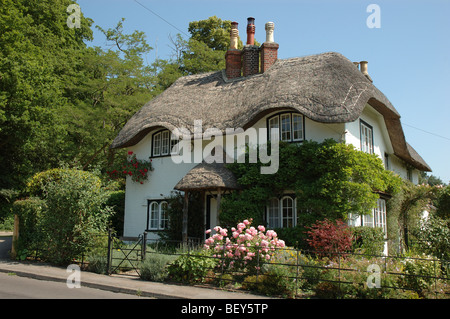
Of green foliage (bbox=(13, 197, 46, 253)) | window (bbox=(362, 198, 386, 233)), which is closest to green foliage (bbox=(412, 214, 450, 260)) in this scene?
window (bbox=(362, 198, 386, 233))

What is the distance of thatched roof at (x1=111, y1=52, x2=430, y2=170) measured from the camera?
46.2 feet

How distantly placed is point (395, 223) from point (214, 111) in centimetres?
918

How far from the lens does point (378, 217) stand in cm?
1650

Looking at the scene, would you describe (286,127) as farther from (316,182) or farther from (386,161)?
(386,161)

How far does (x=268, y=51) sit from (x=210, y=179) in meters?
7.35

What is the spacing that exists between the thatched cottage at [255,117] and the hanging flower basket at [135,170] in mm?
367

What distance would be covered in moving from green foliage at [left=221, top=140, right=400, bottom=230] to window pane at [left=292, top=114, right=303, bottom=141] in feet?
2.45

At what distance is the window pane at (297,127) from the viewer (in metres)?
15.3

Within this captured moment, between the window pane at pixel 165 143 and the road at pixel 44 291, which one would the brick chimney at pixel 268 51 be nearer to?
the window pane at pixel 165 143

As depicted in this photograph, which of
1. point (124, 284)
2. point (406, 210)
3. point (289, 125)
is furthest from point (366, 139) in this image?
point (124, 284)

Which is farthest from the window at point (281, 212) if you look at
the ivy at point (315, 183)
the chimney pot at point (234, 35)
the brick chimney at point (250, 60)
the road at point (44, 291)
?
the chimney pot at point (234, 35)

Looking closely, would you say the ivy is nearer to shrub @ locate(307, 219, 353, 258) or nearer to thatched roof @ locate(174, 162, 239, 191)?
thatched roof @ locate(174, 162, 239, 191)

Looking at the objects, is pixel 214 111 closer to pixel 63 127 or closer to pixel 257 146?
→ pixel 257 146

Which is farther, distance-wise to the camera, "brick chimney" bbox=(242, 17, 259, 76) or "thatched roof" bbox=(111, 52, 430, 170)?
"brick chimney" bbox=(242, 17, 259, 76)
